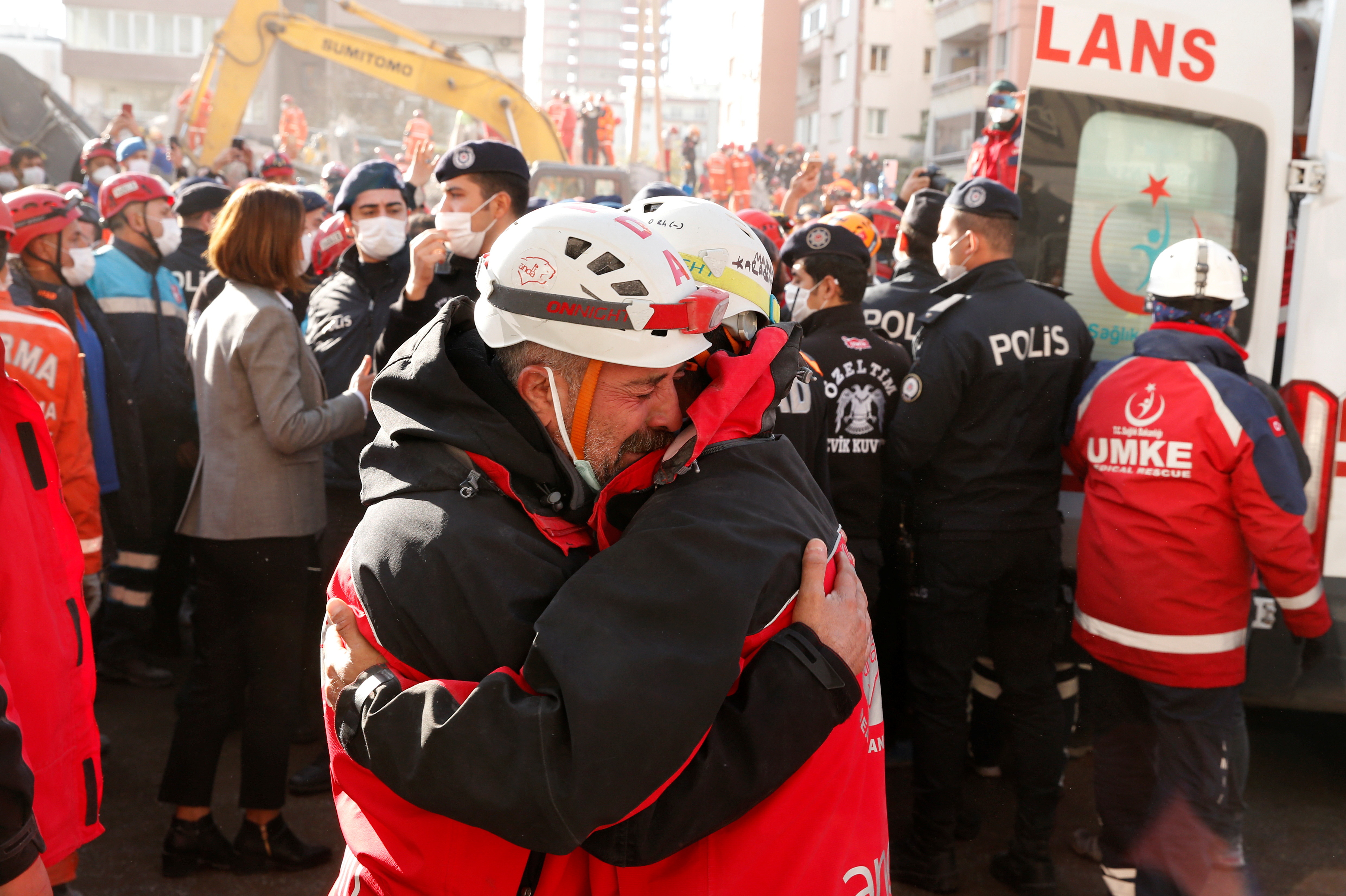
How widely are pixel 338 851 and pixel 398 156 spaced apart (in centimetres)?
2094

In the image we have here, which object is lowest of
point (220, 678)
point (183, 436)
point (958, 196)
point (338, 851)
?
point (338, 851)

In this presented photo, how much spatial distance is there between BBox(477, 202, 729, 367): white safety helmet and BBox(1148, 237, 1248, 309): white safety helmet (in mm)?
2312

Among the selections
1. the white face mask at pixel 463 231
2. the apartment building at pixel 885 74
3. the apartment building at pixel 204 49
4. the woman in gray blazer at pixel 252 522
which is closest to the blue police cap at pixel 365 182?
the white face mask at pixel 463 231

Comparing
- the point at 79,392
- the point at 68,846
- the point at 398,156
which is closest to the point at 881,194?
the point at 398,156

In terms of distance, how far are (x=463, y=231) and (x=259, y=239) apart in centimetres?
72

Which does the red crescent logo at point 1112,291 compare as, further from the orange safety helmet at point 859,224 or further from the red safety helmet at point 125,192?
the red safety helmet at point 125,192

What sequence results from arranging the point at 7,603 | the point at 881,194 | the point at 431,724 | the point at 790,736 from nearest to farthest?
the point at 431,724
the point at 790,736
the point at 7,603
the point at 881,194

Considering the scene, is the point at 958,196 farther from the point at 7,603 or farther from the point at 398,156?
the point at 398,156

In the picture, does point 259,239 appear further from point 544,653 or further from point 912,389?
point 544,653

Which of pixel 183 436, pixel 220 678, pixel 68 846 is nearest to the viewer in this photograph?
pixel 68 846

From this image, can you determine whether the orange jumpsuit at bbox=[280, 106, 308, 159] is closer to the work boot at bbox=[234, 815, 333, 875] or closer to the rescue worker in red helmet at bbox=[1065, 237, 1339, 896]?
the work boot at bbox=[234, 815, 333, 875]

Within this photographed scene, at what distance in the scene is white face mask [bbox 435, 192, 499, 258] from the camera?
3906mm

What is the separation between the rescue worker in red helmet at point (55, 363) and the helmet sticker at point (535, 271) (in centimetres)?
211

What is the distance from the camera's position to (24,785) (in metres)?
1.49
